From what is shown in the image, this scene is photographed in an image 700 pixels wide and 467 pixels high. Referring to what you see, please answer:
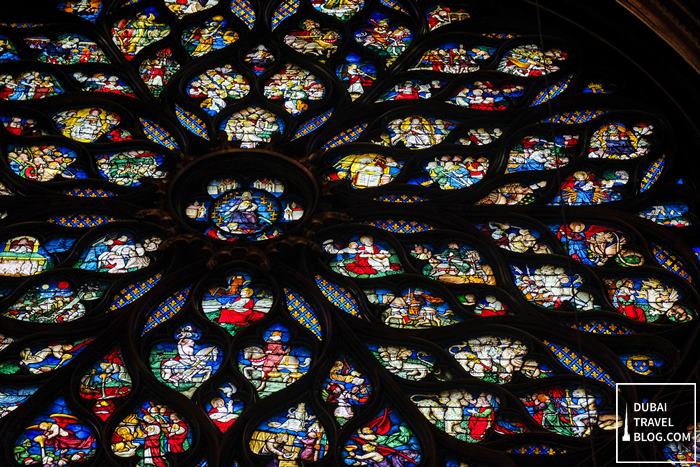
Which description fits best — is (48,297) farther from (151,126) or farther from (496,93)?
(496,93)

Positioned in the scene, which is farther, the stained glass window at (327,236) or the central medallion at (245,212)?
the central medallion at (245,212)

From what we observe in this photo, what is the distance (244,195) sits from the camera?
12719 mm

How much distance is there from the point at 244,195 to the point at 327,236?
805 millimetres

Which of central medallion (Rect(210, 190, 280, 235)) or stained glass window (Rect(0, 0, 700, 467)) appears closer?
stained glass window (Rect(0, 0, 700, 467))

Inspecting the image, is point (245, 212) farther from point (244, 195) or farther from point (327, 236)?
point (327, 236)

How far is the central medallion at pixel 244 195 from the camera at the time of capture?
12.4m

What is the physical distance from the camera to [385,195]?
12.7 meters

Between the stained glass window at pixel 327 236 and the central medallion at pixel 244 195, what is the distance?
0.02 metres

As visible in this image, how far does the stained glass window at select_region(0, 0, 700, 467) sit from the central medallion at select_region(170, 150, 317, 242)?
23 millimetres

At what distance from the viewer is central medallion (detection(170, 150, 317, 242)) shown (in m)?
12.4

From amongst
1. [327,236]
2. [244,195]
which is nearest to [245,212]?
[244,195]

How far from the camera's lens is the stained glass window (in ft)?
36.1

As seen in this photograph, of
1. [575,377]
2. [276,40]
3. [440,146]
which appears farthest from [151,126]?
[575,377]

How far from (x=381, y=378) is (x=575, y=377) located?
53.0 inches
